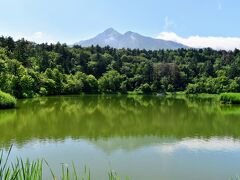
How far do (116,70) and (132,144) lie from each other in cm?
8816

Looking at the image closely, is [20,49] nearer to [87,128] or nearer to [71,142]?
[87,128]

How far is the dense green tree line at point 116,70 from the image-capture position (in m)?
88.1

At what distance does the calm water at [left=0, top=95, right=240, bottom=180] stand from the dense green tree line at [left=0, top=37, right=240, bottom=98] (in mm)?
43589

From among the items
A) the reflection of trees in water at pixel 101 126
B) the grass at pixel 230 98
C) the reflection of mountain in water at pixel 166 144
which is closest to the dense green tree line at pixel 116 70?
the grass at pixel 230 98

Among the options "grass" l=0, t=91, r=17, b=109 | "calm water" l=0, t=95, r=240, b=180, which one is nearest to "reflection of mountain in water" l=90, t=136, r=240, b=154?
"calm water" l=0, t=95, r=240, b=180

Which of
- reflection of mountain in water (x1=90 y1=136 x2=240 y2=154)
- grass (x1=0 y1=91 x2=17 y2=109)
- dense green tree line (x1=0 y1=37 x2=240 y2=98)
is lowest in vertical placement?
reflection of mountain in water (x1=90 y1=136 x2=240 y2=154)

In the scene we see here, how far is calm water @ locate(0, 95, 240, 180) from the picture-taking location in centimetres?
1819

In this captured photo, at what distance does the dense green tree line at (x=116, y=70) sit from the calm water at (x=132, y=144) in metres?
43.6

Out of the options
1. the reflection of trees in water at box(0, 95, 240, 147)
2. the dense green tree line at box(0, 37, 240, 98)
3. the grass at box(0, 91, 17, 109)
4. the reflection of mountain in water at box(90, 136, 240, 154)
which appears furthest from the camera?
the dense green tree line at box(0, 37, 240, 98)

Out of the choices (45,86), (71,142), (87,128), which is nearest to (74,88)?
(45,86)

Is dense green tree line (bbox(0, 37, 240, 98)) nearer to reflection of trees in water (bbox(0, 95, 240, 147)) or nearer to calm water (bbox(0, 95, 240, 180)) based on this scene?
reflection of trees in water (bbox(0, 95, 240, 147))

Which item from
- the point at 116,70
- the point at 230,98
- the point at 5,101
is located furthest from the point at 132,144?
the point at 116,70

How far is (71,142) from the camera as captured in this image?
25000mm

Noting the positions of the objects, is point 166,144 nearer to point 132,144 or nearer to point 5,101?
point 132,144
